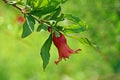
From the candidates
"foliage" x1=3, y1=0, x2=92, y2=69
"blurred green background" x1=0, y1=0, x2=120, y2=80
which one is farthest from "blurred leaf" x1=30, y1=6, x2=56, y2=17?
"blurred green background" x1=0, y1=0, x2=120, y2=80

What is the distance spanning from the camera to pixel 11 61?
161 inches

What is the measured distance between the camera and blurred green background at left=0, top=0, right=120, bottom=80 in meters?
2.63

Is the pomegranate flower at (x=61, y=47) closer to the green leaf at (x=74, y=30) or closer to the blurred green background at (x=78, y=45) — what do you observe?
the green leaf at (x=74, y=30)

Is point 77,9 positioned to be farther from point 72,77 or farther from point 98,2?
point 72,77

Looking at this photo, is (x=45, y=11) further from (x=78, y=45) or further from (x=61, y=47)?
(x=78, y=45)

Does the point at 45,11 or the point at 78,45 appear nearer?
the point at 45,11

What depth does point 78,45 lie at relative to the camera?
3.68 metres

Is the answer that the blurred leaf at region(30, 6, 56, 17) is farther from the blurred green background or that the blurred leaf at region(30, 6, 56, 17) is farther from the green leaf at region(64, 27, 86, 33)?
the blurred green background

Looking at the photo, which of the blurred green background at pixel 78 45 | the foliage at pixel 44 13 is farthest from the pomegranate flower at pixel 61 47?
the blurred green background at pixel 78 45

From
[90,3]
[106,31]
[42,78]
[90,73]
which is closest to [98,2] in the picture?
[90,3]

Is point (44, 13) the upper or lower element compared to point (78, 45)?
upper

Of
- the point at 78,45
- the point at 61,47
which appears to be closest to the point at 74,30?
the point at 61,47

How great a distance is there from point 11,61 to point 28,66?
0.23 m

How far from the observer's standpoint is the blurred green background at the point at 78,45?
8.64ft
